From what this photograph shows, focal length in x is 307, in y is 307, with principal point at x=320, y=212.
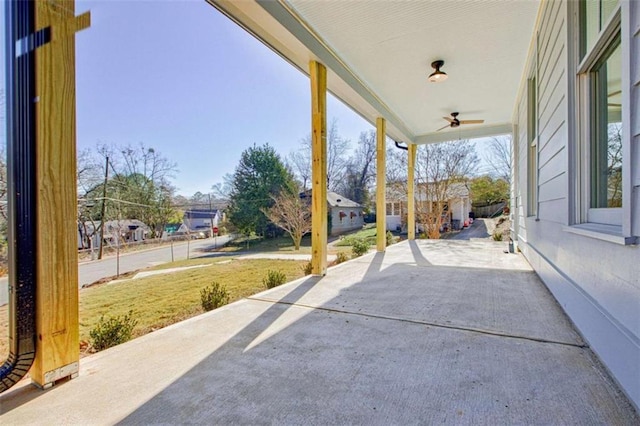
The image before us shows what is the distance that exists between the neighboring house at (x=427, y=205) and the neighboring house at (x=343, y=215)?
3529 mm

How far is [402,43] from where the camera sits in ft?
12.3

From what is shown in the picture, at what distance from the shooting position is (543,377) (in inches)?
60.4

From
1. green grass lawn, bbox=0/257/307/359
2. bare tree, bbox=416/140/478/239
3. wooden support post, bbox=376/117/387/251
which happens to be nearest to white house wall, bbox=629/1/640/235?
green grass lawn, bbox=0/257/307/359

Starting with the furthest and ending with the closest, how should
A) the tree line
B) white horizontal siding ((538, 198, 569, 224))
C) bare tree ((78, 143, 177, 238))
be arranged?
bare tree ((78, 143, 177, 238)) → the tree line → white horizontal siding ((538, 198, 569, 224))

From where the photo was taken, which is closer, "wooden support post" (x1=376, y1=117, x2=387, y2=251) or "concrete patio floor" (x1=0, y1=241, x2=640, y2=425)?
"concrete patio floor" (x1=0, y1=241, x2=640, y2=425)

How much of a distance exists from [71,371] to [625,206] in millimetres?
2730

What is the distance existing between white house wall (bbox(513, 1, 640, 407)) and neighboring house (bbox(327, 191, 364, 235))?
15818mm

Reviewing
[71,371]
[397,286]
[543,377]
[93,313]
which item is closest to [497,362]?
[543,377]

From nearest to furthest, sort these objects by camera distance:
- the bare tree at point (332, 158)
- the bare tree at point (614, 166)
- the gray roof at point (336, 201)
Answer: the bare tree at point (614, 166)
the gray roof at point (336, 201)
the bare tree at point (332, 158)

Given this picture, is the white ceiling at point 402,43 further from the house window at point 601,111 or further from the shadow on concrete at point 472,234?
the shadow on concrete at point 472,234

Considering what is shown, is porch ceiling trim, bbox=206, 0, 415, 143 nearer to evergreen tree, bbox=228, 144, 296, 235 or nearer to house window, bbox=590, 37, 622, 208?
house window, bbox=590, 37, 622, 208

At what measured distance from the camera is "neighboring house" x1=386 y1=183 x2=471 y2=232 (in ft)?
42.2

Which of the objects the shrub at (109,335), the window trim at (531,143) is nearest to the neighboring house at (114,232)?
the shrub at (109,335)

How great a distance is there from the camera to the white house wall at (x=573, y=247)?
1.30 metres
